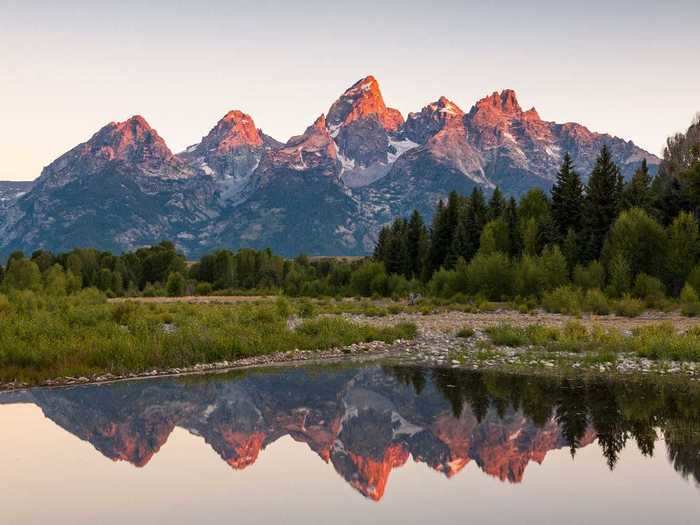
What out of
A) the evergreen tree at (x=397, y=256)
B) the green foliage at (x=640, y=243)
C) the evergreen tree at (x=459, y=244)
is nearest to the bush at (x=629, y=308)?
the green foliage at (x=640, y=243)

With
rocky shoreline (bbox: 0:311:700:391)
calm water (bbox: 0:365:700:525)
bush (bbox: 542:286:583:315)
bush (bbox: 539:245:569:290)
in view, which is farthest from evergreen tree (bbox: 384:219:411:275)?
calm water (bbox: 0:365:700:525)

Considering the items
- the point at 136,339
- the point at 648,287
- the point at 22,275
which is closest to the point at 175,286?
the point at 22,275

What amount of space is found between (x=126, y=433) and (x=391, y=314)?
35627 mm

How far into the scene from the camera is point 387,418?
1862cm

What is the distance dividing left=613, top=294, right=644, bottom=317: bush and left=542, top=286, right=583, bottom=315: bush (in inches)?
101

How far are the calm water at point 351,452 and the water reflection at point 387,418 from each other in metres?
0.06

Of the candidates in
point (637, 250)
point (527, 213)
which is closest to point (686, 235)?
point (637, 250)

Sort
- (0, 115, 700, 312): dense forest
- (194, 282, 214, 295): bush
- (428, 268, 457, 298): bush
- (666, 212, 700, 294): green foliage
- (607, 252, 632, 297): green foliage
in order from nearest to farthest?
(607, 252, 632, 297): green foliage
(666, 212, 700, 294): green foliage
(0, 115, 700, 312): dense forest
(428, 268, 457, 298): bush
(194, 282, 214, 295): bush

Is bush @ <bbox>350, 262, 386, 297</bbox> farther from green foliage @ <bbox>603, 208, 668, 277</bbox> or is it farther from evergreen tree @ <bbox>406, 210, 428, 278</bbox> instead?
green foliage @ <bbox>603, 208, 668, 277</bbox>

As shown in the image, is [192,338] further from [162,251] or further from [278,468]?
[162,251]

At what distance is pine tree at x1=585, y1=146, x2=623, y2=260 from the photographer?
205 ft

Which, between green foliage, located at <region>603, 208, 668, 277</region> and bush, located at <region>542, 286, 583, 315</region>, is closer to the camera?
bush, located at <region>542, 286, 583, 315</region>

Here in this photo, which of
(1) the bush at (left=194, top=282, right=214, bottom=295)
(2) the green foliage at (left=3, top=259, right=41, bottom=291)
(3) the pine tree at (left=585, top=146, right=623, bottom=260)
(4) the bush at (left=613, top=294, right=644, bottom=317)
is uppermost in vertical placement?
(3) the pine tree at (left=585, top=146, right=623, bottom=260)

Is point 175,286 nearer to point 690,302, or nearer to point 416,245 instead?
point 416,245
